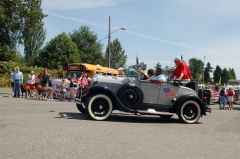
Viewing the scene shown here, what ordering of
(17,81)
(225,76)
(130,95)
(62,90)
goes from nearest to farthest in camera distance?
(130,95) < (17,81) < (62,90) < (225,76)

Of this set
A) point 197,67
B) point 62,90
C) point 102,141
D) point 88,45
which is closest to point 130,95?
point 102,141

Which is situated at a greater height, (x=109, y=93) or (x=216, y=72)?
(x=216, y=72)

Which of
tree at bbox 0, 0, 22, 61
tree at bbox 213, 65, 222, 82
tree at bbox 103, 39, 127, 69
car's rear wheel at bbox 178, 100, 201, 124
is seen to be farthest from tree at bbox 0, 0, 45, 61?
tree at bbox 213, 65, 222, 82

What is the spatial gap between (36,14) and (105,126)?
34.2 metres

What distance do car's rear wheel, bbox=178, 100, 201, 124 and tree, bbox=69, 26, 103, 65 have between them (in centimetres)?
5785

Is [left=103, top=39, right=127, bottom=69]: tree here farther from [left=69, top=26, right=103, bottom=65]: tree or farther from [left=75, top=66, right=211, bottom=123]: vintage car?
[left=75, top=66, right=211, bottom=123]: vintage car

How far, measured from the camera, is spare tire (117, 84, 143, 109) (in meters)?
7.89

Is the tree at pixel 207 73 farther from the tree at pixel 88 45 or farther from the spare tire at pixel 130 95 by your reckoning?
the spare tire at pixel 130 95

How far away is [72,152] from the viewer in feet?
14.5

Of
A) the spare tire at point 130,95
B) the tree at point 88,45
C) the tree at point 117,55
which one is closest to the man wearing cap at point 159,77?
the spare tire at point 130,95

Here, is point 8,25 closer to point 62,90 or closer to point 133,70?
point 62,90

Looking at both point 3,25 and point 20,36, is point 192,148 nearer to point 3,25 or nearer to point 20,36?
point 3,25

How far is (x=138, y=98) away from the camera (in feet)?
26.2

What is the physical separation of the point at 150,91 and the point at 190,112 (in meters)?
1.53
